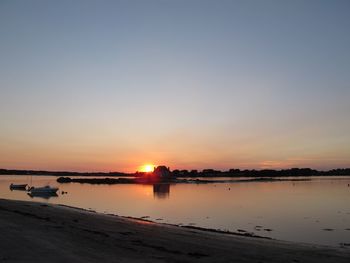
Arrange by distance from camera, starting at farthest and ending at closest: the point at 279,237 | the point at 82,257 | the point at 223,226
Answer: the point at 223,226 < the point at 279,237 < the point at 82,257

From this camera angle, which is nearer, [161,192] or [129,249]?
[129,249]

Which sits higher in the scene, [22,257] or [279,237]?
[22,257]

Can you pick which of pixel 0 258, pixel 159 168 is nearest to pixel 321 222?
pixel 0 258

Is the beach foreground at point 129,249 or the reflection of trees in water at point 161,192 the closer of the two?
the beach foreground at point 129,249

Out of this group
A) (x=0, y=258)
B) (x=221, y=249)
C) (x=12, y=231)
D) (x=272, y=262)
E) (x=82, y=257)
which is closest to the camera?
(x=0, y=258)

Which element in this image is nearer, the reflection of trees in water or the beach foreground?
the beach foreground

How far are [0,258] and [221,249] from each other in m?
9.27

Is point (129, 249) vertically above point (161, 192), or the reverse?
point (129, 249)

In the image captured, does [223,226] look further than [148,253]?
Yes

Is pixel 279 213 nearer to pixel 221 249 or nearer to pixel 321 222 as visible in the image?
pixel 321 222

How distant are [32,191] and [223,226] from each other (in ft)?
184

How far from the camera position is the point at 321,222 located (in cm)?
3428

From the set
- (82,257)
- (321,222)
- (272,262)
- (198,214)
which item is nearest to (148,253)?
(82,257)

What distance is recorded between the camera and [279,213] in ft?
137
